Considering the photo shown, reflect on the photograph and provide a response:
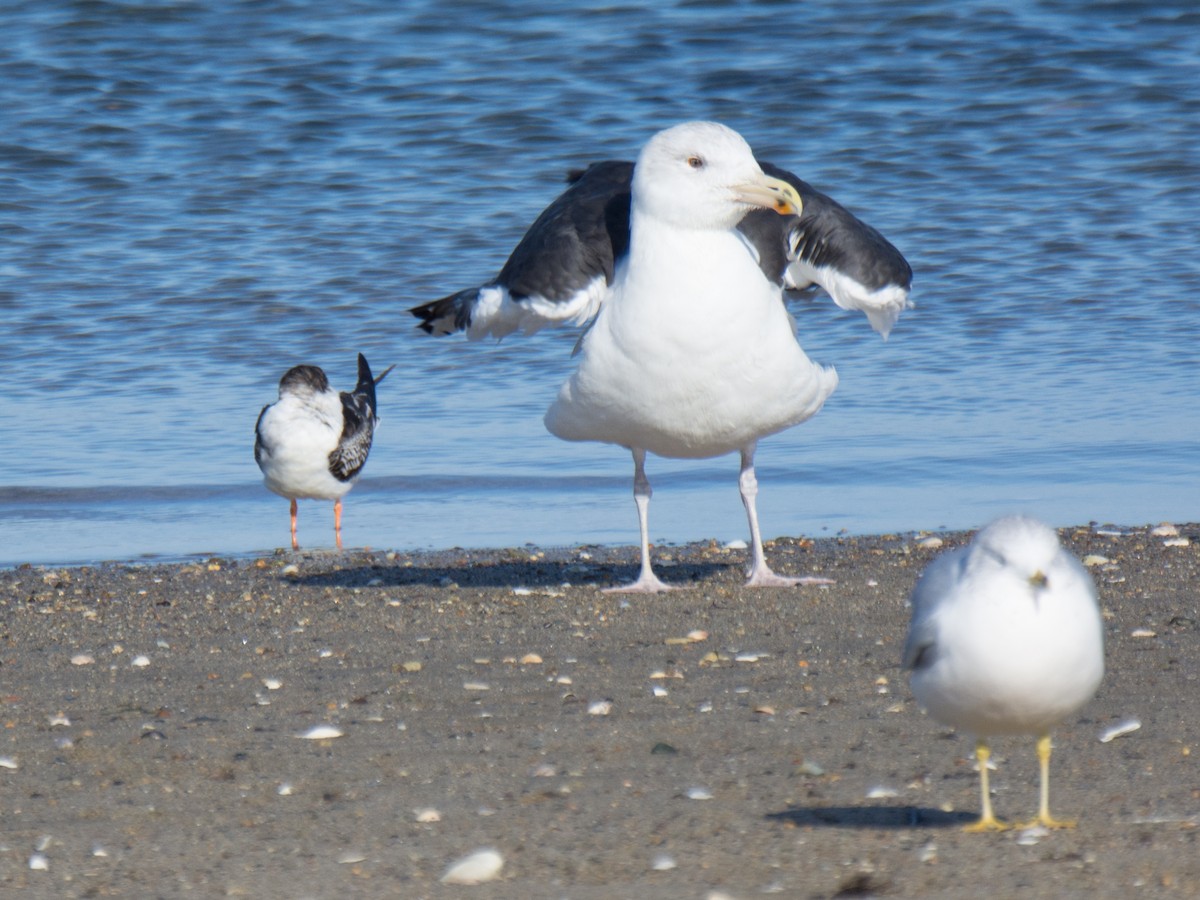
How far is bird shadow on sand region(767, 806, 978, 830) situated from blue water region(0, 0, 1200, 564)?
4.68 meters

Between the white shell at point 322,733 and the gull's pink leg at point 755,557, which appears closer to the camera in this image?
the white shell at point 322,733

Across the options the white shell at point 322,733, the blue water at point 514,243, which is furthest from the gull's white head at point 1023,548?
the blue water at point 514,243

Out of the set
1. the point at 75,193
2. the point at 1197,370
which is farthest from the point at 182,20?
the point at 1197,370

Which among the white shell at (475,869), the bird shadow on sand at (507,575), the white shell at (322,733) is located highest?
the white shell at (475,869)

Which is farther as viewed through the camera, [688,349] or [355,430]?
[355,430]

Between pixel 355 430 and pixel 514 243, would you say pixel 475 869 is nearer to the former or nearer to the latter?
pixel 355 430

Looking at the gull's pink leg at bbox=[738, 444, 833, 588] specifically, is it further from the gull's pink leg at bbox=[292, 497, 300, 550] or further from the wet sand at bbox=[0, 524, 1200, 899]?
the gull's pink leg at bbox=[292, 497, 300, 550]

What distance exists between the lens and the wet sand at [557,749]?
400cm

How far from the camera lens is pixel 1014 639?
12.9 feet

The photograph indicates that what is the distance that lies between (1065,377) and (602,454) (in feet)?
10.2

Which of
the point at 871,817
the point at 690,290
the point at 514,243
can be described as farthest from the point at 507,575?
the point at 514,243

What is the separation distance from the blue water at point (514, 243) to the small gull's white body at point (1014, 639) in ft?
16.2

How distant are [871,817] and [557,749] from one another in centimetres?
99

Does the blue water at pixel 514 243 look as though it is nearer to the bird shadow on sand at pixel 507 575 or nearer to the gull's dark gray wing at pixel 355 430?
the gull's dark gray wing at pixel 355 430
